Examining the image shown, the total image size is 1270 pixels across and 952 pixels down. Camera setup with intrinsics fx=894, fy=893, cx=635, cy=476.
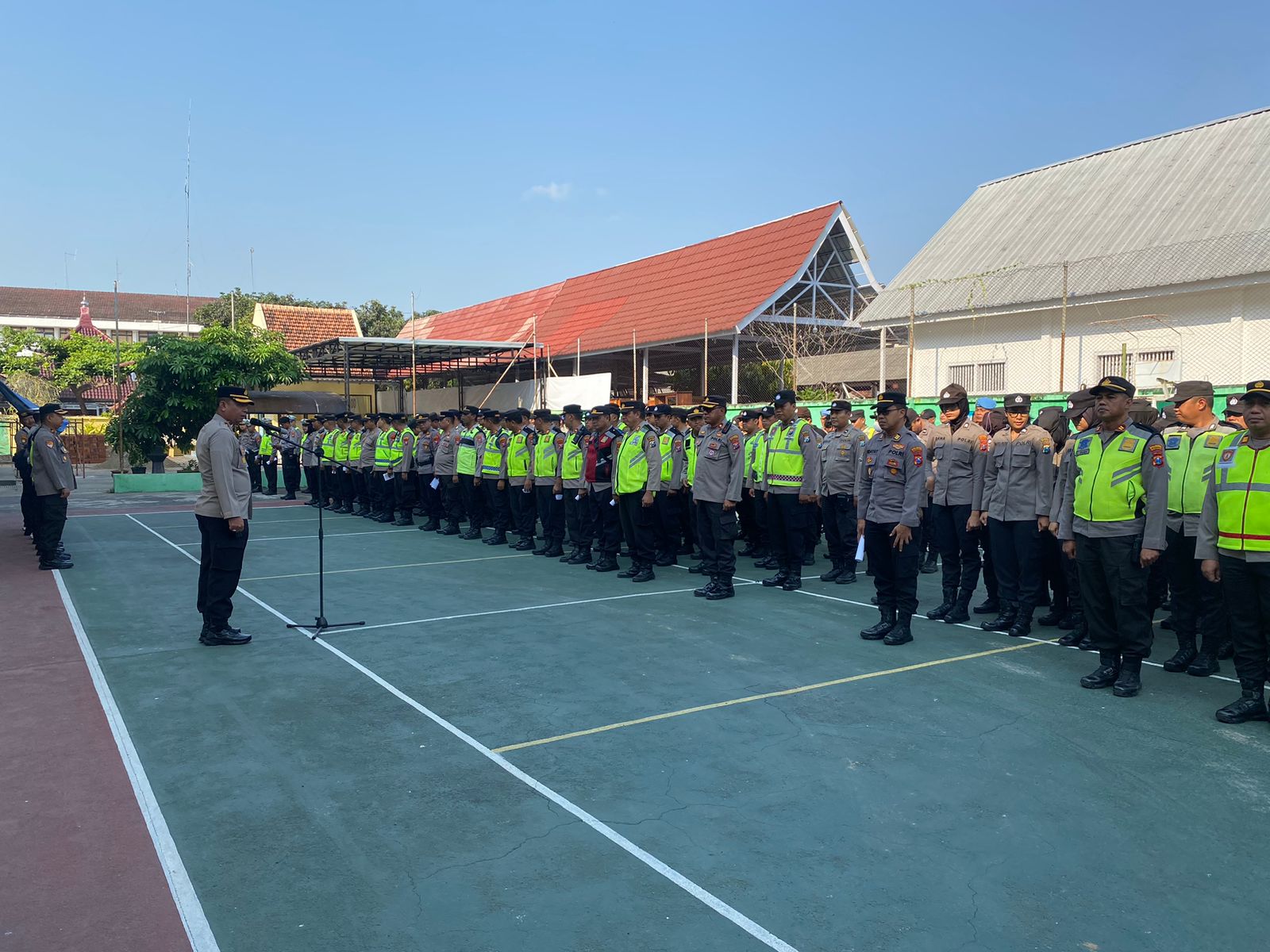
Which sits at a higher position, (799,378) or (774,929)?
(799,378)

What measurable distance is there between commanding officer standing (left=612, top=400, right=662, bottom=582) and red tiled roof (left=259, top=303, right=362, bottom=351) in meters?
28.1

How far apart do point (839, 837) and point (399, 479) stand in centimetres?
1299

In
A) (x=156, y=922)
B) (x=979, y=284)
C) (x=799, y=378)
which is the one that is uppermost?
(x=979, y=284)

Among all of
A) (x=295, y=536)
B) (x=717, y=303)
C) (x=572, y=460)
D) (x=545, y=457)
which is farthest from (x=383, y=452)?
(x=717, y=303)

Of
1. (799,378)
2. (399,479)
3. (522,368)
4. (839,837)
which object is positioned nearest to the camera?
(839,837)

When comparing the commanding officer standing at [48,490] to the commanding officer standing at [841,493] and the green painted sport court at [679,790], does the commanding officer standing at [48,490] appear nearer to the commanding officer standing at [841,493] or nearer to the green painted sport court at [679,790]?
the green painted sport court at [679,790]

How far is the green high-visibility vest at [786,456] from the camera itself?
9422 mm

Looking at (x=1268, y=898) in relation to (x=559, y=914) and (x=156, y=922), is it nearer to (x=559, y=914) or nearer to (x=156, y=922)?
(x=559, y=914)

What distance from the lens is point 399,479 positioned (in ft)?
51.4

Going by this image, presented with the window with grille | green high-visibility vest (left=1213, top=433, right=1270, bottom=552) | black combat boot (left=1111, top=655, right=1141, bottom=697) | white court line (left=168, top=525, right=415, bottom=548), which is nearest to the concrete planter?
white court line (left=168, top=525, right=415, bottom=548)

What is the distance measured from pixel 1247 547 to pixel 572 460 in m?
7.40

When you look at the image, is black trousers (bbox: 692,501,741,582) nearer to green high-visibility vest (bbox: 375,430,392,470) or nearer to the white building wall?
the white building wall

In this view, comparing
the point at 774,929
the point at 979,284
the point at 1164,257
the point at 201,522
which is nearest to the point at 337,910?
the point at 774,929

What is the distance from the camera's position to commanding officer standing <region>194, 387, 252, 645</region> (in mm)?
6953
